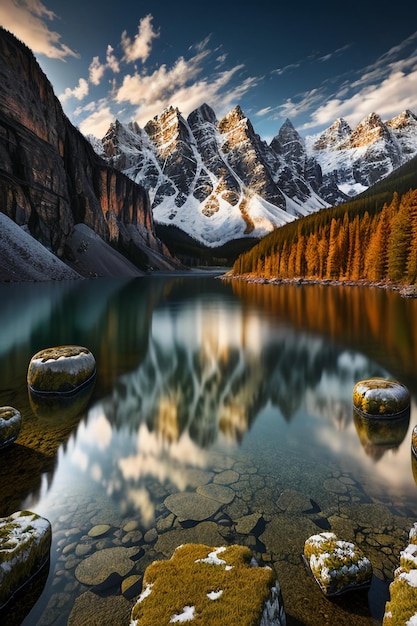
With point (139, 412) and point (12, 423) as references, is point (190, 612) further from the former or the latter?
point (139, 412)

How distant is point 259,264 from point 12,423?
114 m

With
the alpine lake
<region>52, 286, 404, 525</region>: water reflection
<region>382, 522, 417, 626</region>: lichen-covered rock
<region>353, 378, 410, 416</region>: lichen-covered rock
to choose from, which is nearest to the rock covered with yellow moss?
the alpine lake

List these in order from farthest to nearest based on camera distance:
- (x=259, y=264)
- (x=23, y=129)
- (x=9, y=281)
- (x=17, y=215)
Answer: (x=259, y=264), (x=23, y=129), (x=17, y=215), (x=9, y=281)

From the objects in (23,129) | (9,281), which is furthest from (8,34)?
(9,281)

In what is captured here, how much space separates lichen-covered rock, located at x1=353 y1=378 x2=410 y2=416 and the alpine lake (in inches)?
20.7

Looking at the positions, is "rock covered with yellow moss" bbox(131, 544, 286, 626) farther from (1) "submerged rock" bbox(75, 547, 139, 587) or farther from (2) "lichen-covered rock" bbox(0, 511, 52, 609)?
(2) "lichen-covered rock" bbox(0, 511, 52, 609)

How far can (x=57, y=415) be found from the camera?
10.8 meters

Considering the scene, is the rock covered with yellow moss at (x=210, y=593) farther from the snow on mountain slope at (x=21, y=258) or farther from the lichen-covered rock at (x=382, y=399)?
the snow on mountain slope at (x=21, y=258)

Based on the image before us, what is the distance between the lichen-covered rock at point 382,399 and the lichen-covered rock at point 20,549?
374 inches

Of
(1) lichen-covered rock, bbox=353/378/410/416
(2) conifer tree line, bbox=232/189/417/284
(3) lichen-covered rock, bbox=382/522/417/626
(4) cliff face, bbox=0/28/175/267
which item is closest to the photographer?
(3) lichen-covered rock, bbox=382/522/417/626

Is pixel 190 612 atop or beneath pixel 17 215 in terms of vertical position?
beneath

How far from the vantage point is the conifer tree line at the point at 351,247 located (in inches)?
2372

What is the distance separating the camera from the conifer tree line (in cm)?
6025

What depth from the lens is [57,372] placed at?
1263 cm
